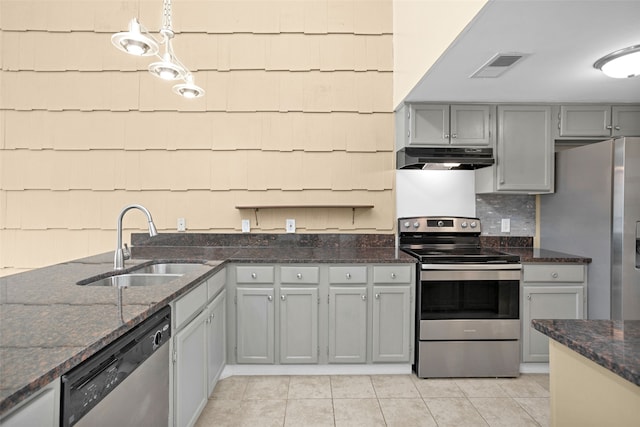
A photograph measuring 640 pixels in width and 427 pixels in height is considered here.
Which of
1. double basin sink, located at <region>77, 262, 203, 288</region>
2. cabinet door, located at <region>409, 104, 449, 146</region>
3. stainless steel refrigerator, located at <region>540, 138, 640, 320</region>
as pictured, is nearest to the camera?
double basin sink, located at <region>77, 262, 203, 288</region>

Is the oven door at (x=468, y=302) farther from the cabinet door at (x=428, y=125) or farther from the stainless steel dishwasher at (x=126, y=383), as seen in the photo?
the stainless steel dishwasher at (x=126, y=383)

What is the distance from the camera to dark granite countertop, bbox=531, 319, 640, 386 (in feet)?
2.79

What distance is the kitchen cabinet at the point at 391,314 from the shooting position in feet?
8.91

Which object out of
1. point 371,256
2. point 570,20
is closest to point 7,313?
point 371,256

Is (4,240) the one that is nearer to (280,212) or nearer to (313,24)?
(280,212)

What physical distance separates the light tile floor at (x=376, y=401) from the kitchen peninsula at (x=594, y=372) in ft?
4.19

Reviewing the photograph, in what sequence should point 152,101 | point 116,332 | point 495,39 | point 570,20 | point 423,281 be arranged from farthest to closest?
point 152,101
point 423,281
point 495,39
point 570,20
point 116,332

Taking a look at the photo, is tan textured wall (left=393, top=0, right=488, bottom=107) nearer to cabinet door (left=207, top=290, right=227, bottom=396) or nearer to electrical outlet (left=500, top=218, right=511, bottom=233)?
electrical outlet (left=500, top=218, right=511, bottom=233)

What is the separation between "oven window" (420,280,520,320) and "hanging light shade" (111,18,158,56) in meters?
2.33

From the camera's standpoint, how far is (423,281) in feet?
8.81

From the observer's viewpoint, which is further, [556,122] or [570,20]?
[556,122]

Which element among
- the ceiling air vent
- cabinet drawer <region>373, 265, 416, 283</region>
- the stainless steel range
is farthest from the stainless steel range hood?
cabinet drawer <region>373, 265, 416, 283</region>

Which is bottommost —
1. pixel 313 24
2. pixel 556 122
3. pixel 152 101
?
pixel 556 122

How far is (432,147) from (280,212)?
151 centimetres
